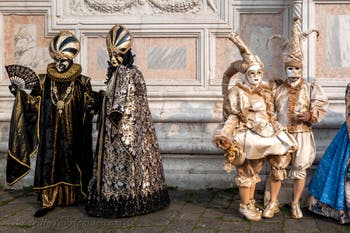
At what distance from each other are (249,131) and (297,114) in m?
0.57

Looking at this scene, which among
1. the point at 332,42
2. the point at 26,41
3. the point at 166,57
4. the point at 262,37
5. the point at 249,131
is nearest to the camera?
the point at 249,131

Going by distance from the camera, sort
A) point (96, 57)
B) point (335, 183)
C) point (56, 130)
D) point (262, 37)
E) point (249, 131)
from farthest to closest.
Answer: point (96, 57) → point (262, 37) → point (56, 130) → point (335, 183) → point (249, 131)

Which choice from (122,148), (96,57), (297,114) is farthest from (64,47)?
(297,114)

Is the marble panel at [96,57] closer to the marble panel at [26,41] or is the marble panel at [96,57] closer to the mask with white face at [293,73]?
the marble panel at [26,41]

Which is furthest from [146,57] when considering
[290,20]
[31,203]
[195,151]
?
[31,203]

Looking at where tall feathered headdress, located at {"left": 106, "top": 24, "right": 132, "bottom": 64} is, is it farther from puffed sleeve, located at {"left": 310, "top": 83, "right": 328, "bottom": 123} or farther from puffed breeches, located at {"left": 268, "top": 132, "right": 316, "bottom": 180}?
puffed sleeve, located at {"left": 310, "top": 83, "right": 328, "bottom": 123}

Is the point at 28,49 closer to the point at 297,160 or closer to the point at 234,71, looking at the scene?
the point at 234,71

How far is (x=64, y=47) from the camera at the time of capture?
17.6ft

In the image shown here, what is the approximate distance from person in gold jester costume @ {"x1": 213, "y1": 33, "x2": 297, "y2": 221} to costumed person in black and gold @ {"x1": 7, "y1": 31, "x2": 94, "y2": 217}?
1526mm

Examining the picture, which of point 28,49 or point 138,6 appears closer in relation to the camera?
point 138,6

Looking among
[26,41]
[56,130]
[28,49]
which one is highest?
[26,41]

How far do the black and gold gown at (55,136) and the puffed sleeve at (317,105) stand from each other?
227cm

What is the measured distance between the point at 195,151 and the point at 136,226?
1.74 meters

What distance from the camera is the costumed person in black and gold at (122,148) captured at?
16.3 ft
